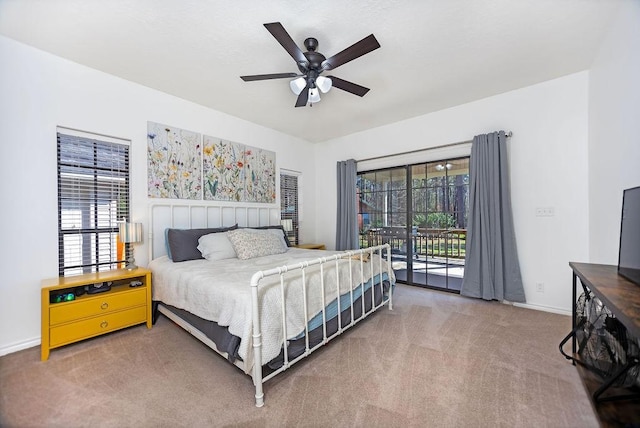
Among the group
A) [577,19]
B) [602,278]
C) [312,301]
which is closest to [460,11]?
[577,19]

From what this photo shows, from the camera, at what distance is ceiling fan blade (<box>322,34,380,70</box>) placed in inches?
68.2

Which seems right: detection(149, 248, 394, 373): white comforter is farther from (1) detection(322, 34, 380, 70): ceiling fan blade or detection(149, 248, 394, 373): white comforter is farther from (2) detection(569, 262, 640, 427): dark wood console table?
(1) detection(322, 34, 380, 70): ceiling fan blade

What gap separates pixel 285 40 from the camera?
69.2 inches

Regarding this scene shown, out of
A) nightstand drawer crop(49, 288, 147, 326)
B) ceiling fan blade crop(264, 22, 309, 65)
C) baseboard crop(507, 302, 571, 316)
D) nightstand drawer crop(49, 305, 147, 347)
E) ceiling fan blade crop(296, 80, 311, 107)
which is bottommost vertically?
baseboard crop(507, 302, 571, 316)

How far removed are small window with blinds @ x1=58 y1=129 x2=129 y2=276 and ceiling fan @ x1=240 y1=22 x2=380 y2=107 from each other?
5.82 ft

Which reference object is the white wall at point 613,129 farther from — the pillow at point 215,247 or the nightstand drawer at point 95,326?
the nightstand drawer at point 95,326

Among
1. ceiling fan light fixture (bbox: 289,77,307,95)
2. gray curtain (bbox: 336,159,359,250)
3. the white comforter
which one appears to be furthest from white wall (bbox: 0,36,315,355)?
gray curtain (bbox: 336,159,359,250)

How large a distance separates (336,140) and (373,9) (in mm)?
3007

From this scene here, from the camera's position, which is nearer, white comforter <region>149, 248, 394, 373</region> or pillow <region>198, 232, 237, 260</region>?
white comforter <region>149, 248, 394, 373</region>

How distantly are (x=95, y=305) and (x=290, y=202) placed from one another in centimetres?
301

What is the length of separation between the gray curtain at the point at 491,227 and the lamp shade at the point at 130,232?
12.6 feet

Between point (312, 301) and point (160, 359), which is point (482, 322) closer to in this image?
point (312, 301)

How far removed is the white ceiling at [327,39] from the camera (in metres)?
1.81

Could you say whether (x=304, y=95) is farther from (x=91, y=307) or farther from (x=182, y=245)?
(x=91, y=307)
